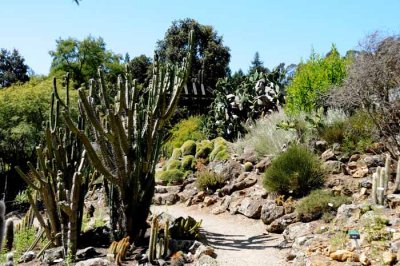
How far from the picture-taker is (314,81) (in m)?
13.7

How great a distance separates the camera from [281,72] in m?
17.5

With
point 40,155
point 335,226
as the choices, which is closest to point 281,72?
point 335,226

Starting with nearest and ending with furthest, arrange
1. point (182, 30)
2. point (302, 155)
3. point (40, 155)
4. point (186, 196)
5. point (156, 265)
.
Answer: point (156, 265)
point (40, 155)
point (302, 155)
point (186, 196)
point (182, 30)

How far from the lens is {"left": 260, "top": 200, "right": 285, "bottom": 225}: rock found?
8.66m

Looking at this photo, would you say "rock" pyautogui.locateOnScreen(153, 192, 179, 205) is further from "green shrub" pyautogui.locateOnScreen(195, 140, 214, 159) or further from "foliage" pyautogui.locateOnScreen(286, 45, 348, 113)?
"foliage" pyautogui.locateOnScreen(286, 45, 348, 113)

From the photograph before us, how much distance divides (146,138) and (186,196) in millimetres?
4855

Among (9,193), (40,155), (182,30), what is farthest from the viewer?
(182,30)

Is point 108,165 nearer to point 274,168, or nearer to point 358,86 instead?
point 274,168

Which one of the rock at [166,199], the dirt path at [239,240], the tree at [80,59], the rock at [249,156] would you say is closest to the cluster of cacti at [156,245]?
the dirt path at [239,240]

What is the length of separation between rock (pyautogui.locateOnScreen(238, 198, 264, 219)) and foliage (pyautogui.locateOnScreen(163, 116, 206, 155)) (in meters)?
9.30

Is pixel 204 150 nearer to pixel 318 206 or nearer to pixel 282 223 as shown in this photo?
pixel 282 223

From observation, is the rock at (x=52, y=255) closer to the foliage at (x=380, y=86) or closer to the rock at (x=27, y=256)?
the rock at (x=27, y=256)

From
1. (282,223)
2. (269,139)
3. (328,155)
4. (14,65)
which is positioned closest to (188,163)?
(269,139)

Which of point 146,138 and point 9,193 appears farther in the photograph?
point 9,193
